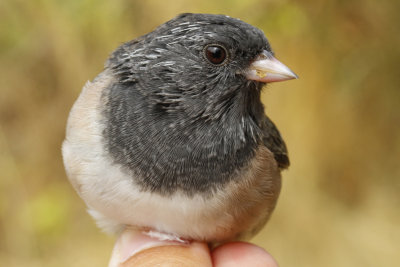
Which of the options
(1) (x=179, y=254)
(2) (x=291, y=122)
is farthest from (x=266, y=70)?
(2) (x=291, y=122)

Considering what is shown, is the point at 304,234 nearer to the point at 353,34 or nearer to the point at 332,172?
the point at 332,172

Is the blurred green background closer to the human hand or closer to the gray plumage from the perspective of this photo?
the gray plumage

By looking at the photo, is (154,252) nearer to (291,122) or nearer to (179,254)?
(179,254)

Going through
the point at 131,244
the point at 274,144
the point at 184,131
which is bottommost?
the point at 131,244

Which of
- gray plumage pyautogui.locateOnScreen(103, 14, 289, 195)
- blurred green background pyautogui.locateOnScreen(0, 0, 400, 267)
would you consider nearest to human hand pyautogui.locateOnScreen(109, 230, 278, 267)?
gray plumage pyautogui.locateOnScreen(103, 14, 289, 195)

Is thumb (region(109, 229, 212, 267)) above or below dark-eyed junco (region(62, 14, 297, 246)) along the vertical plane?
below

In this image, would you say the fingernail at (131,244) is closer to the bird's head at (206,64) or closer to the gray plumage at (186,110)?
the gray plumage at (186,110)

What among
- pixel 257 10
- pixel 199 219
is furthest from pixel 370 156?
pixel 199 219
